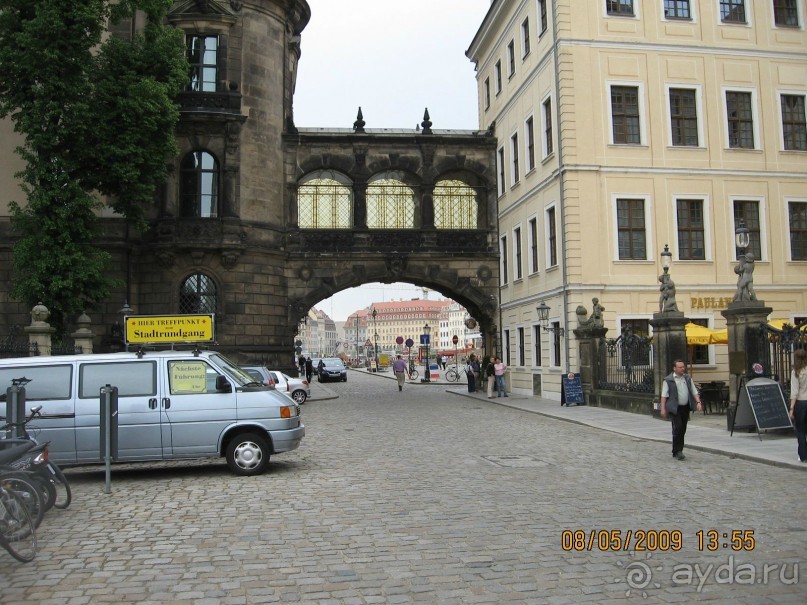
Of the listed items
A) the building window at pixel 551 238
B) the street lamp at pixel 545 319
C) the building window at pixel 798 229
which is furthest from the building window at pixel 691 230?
the street lamp at pixel 545 319

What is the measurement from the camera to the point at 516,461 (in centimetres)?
1259

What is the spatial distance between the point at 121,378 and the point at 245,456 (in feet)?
7.03

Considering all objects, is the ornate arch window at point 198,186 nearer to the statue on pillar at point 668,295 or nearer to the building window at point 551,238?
the building window at point 551,238

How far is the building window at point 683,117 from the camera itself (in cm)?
2766

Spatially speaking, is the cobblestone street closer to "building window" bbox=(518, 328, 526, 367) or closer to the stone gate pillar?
the stone gate pillar

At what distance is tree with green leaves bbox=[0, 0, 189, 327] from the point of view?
24312mm

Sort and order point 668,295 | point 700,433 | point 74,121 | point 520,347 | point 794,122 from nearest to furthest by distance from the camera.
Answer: point 700,433 < point 668,295 < point 74,121 < point 794,122 < point 520,347

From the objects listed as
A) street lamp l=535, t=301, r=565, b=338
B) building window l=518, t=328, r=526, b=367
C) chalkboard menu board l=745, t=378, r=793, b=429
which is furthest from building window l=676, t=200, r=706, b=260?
chalkboard menu board l=745, t=378, r=793, b=429

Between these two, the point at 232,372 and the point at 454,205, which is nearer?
the point at 232,372

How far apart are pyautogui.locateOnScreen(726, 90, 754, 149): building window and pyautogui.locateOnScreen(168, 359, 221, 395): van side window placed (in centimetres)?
2294

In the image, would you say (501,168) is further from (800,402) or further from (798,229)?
(800,402)

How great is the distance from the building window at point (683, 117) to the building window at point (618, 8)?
3.15 metres

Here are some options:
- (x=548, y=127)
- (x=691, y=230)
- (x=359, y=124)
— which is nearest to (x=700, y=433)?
(x=691, y=230)

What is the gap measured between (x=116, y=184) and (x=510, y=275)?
16013mm
